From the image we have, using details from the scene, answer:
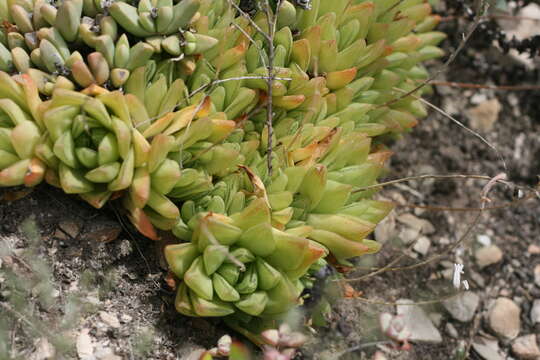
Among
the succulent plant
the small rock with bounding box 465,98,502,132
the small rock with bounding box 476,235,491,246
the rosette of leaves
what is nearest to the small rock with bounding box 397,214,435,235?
the small rock with bounding box 476,235,491,246

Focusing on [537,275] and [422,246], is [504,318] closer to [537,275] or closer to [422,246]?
[537,275]

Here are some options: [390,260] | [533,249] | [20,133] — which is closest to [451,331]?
[390,260]

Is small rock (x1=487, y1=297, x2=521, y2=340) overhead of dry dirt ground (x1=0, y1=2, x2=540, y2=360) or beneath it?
beneath

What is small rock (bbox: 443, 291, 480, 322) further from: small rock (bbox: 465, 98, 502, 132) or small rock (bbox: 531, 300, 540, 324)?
small rock (bbox: 465, 98, 502, 132)

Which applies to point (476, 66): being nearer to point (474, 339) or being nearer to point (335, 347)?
point (474, 339)

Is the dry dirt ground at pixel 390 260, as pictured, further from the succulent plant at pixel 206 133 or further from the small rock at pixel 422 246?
the succulent plant at pixel 206 133

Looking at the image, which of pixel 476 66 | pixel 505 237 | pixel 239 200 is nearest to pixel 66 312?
pixel 239 200

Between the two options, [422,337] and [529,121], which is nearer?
[422,337]
